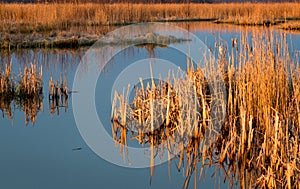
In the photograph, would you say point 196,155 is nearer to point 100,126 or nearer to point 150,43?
point 100,126

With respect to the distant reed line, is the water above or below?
below

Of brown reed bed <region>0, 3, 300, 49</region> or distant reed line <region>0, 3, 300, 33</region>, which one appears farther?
distant reed line <region>0, 3, 300, 33</region>

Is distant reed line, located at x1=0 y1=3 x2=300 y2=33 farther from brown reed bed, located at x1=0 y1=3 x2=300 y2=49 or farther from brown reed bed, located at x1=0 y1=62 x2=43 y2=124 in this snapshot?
brown reed bed, located at x1=0 y1=62 x2=43 y2=124

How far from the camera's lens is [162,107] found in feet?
18.8

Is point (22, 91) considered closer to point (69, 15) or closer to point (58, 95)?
point (58, 95)

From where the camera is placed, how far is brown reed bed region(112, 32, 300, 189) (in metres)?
4.27

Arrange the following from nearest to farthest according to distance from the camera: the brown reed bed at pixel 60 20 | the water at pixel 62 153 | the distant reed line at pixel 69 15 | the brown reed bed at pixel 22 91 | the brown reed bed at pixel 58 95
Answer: the water at pixel 62 153, the brown reed bed at pixel 22 91, the brown reed bed at pixel 58 95, the brown reed bed at pixel 60 20, the distant reed line at pixel 69 15

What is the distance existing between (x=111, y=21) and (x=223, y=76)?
11454 millimetres

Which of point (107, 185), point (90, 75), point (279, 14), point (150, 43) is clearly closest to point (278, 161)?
point (107, 185)

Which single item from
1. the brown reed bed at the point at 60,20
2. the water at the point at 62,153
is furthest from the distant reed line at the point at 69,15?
the water at the point at 62,153

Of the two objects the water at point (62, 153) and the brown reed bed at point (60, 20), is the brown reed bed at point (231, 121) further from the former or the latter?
the brown reed bed at point (60, 20)

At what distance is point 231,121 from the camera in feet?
15.9

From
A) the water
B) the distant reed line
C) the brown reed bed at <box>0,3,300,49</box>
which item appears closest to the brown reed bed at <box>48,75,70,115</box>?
the water

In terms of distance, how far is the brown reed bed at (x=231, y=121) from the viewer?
168 inches
